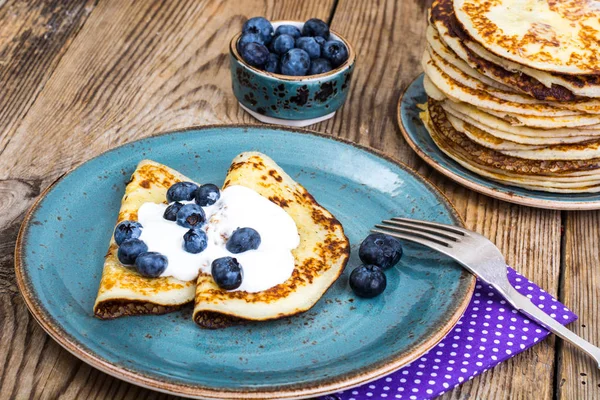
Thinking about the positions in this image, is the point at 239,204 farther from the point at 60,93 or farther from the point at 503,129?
the point at 60,93

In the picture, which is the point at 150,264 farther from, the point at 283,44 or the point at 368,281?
the point at 283,44

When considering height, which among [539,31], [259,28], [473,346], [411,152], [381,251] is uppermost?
[539,31]

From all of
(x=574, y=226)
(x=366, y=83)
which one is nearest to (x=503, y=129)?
(x=574, y=226)

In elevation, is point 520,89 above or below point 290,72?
above

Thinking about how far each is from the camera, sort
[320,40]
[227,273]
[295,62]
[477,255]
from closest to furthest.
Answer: [227,273], [477,255], [295,62], [320,40]

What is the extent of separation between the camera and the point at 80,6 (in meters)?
3.28

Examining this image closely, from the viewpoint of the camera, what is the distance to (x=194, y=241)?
1.74 metres

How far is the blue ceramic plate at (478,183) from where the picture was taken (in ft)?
7.29

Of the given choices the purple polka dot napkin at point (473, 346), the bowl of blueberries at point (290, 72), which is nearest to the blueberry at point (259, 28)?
the bowl of blueberries at point (290, 72)

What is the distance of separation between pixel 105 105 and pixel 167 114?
0.24 meters

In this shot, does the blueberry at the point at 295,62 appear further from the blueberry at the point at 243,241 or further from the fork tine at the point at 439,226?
the blueberry at the point at 243,241

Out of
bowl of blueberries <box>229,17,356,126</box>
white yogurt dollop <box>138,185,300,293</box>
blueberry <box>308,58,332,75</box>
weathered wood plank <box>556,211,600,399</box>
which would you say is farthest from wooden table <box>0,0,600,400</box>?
white yogurt dollop <box>138,185,300,293</box>

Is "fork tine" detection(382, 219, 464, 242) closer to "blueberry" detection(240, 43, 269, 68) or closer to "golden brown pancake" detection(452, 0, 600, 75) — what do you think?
"golden brown pancake" detection(452, 0, 600, 75)

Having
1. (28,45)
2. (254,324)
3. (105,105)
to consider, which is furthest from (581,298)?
(28,45)
